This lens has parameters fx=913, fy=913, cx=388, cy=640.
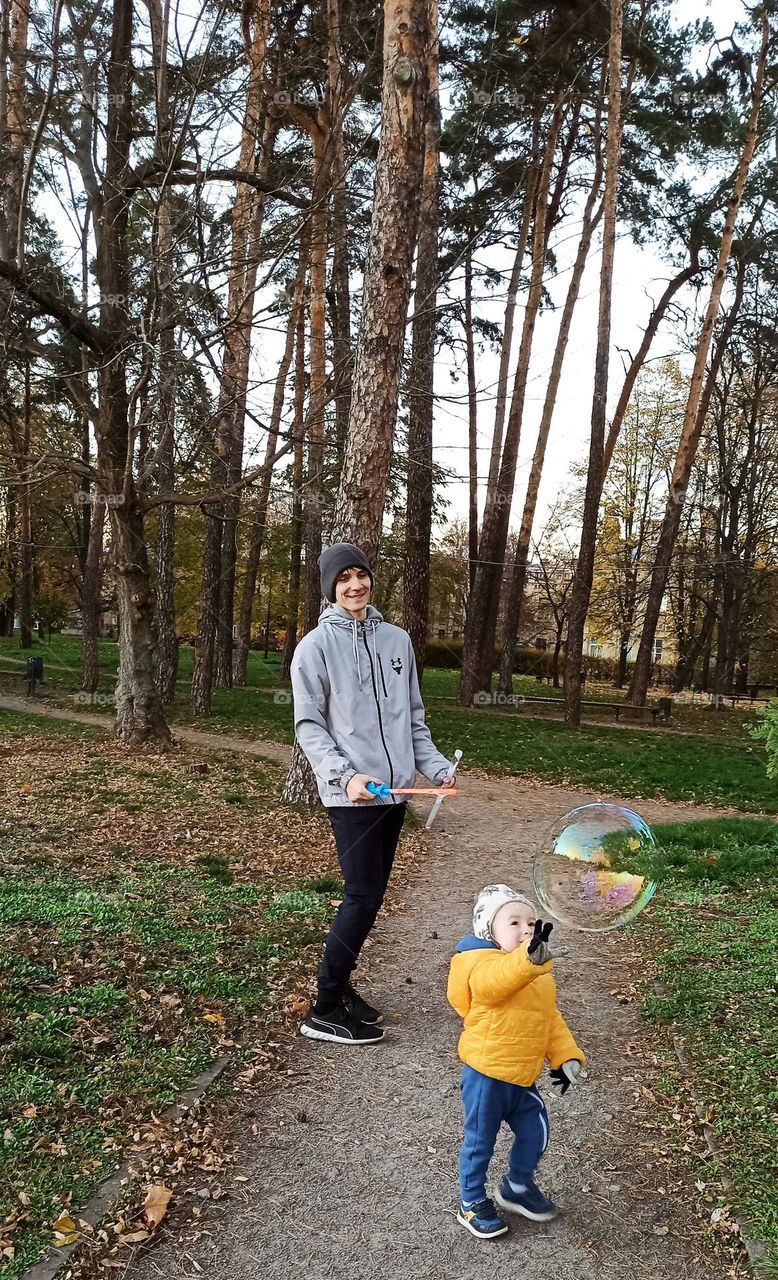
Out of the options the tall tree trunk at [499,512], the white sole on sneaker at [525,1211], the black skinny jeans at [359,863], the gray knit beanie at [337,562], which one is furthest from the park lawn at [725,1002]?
the tall tree trunk at [499,512]

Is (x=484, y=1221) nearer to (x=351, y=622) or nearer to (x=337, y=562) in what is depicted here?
(x=351, y=622)

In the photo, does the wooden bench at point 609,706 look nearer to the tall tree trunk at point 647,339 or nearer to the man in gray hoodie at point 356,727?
the tall tree trunk at point 647,339

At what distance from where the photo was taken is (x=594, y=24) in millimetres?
17328

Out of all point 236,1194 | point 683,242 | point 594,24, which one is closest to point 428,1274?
point 236,1194

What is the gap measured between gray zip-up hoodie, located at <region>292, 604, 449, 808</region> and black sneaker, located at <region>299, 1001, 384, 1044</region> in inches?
44.9

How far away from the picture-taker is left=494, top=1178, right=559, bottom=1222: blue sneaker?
296 centimetres

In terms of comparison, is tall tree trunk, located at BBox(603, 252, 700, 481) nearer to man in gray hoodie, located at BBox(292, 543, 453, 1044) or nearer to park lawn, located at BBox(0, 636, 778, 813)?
park lawn, located at BBox(0, 636, 778, 813)

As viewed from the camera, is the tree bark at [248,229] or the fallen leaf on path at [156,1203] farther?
the tree bark at [248,229]

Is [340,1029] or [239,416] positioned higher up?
[239,416]

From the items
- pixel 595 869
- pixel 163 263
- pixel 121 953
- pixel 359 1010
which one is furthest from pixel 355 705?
pixel 163 263

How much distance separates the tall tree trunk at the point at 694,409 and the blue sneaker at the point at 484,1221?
19.9m

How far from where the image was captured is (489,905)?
2863mm

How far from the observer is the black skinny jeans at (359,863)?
3.82 metres

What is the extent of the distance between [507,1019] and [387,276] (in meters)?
6.92
